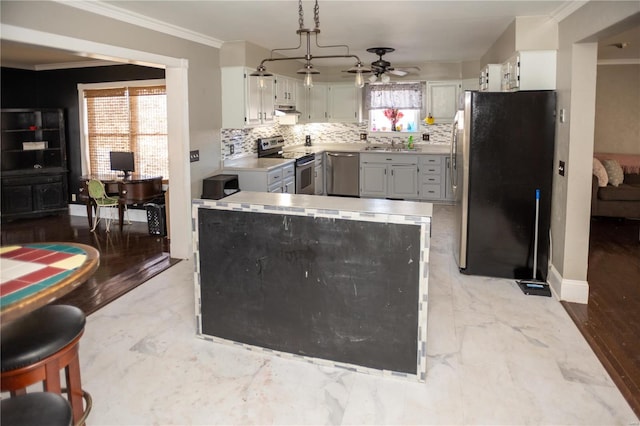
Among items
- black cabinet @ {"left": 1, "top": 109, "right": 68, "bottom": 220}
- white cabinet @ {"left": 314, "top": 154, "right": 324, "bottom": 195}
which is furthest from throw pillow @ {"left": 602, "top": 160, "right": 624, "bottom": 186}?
black cabinet @ {"left": 1, "top": 109, "right": 68, "bottom": 220}

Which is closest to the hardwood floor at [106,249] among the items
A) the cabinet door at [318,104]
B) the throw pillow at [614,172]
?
the cabinet door at [318,104]

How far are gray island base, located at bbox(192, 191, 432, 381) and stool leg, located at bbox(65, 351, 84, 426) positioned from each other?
1205 mm

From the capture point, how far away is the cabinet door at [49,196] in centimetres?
753

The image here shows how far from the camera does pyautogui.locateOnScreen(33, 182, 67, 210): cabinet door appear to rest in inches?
296

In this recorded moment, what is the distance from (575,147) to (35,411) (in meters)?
3.97

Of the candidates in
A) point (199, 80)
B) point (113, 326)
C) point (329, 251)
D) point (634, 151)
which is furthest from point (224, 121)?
point (634, 151)

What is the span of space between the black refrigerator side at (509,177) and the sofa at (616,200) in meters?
2.92

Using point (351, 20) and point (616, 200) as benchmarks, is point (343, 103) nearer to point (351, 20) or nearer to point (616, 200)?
point (351, 20)

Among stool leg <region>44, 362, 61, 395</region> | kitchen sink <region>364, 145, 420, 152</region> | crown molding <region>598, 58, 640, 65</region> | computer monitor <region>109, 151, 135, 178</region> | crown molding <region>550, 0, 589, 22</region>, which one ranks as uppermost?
crown molding <region>598, 58, 640, 65</region>

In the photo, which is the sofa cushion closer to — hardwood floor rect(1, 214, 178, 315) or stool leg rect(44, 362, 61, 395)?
hardwood floor rect(1, 214, 178, 315)

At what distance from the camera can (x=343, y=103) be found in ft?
28.4

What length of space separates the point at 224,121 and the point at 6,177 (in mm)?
3833

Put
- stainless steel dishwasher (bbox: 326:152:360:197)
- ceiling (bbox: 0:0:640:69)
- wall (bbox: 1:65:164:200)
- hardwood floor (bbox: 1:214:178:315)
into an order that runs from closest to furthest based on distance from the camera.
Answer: ceiling (bbox: 0:0:640:69), hardwood floor (bbox: 1:214:178:315), wall (bbox: 1:65:164:200), stainless steel dishwasher (bbox: 326:152:360:197)

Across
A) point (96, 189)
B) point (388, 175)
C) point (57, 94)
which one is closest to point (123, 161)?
point (96, 189)
